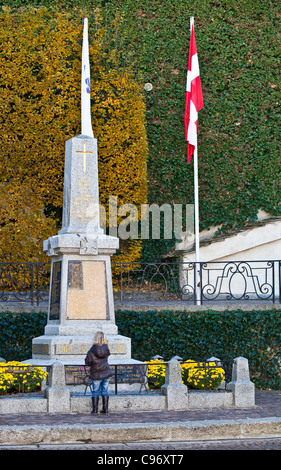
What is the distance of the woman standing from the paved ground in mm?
278

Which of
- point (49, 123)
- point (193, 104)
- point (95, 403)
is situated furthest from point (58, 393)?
point (49, 123)

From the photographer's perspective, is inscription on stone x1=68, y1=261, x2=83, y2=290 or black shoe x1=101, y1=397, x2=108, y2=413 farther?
inscription on stone x1=68, y1=261, x2=83, y2=290

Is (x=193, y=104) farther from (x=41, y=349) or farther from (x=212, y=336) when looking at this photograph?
(x=41, y=349)

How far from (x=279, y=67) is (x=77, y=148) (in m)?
12.1

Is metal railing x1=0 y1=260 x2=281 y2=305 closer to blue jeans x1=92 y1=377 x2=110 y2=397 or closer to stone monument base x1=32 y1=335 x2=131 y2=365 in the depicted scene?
stone monument base x1=32 y1=335 x2=131 y2=365

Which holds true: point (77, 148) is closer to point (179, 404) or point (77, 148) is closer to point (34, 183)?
point (179, 404)

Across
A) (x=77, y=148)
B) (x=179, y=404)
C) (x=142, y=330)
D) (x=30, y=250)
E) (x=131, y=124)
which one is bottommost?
(x=179, y=404)

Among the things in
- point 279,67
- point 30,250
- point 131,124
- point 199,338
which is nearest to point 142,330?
point 199,338

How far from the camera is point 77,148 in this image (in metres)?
14.2

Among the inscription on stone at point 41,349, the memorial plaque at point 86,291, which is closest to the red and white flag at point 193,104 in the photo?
the memorial plaque at point 86,291

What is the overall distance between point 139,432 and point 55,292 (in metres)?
4.65

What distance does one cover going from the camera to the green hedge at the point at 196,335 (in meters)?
15.9

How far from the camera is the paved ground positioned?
30.8 feet

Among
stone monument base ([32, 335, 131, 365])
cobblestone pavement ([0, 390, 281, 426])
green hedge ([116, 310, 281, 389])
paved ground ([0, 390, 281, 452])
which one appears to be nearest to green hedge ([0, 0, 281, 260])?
green hedge ([116, 310, 281, 389])
